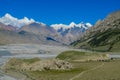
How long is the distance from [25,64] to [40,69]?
11.1 m

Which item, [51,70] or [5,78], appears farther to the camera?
[51,70]

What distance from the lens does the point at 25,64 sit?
397 ft

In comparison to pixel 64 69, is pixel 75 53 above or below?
above

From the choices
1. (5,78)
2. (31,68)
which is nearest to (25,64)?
(31,68)

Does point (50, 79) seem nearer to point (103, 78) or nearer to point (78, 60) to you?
point (103, 78)

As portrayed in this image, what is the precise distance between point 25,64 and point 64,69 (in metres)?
18.0

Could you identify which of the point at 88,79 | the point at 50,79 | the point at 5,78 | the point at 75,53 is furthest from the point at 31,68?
the point at 75,53

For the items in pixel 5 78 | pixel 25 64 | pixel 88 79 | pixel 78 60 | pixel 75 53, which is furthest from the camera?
pixel 75 53

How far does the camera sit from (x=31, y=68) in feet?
379

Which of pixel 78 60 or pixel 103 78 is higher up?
pixel 78 60

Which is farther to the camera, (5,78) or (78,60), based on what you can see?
(78,60)

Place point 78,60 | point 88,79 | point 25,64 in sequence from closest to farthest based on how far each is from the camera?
1. point 88,79
2. point 25,64
3. point 78,60

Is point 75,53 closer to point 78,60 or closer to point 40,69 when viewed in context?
point 78,60

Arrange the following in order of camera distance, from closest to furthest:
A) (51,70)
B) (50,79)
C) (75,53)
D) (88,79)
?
(88,79), (50,79), (51,70), (75,53)
